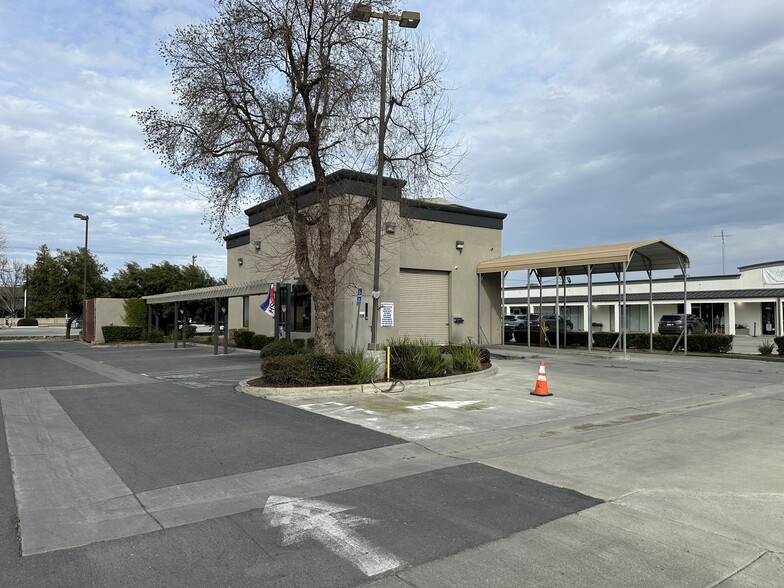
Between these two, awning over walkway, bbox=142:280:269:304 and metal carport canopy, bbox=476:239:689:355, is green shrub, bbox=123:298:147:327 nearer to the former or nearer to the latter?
awning over walkway, bbox=142:280:269:304

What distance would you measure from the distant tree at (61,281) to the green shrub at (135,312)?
7.07 m

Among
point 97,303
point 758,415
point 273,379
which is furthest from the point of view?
point 97,303

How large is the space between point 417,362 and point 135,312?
28.9m

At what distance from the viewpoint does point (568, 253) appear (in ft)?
81.7

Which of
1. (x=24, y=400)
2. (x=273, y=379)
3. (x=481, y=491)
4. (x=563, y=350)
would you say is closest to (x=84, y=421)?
(x=24, y=400)

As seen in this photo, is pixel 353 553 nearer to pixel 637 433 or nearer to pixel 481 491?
pixel 481 491

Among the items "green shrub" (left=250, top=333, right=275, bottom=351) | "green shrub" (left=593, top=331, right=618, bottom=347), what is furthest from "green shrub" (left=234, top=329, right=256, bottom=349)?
"green shrub" (left=593, top=331, right=618, bottom=347)

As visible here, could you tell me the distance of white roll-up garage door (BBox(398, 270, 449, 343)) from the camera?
24998 mm

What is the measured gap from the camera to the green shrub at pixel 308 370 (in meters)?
13.1

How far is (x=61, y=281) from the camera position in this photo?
40500mm

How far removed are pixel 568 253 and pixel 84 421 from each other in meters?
20.6

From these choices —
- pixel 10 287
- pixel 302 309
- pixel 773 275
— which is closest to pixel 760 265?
pixel 773 275

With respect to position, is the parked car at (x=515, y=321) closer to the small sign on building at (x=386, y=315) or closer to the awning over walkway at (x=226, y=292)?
the awning over walkway at (x=226, y=292)

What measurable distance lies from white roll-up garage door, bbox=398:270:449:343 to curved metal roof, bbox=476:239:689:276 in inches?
99.0
